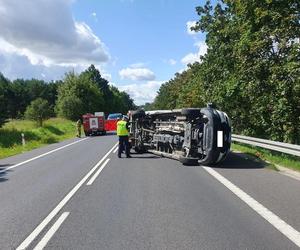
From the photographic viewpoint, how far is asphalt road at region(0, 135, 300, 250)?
5977mm

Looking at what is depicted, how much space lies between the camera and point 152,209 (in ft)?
25.9

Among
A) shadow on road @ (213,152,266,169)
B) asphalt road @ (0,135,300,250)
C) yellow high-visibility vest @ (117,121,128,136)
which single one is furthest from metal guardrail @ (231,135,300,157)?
yellow high-visibility vest @ (117,121,128,136)

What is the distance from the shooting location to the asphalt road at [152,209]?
5977 mm

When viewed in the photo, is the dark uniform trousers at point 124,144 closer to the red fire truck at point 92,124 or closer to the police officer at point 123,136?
the police officer at point 123,136

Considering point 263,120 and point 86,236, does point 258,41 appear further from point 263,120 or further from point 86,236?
point 86,236

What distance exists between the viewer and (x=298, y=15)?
19.7m

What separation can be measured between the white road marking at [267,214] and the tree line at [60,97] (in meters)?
29.4

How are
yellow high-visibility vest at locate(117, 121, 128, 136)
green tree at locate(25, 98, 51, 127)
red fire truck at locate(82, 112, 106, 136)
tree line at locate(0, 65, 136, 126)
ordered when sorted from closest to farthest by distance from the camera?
yellow high-visibility vest at locate(117, 121, 128, 136), red fire truck at locate(82, 112, 106, 136), green tree at locate(25, 98, 51, 127), tree line at locate(0, 65, 136, 126)

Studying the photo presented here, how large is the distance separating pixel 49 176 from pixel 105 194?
411 cm

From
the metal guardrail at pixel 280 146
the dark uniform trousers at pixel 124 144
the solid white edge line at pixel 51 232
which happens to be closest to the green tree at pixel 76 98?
the dark uniform trousers at pixel 124 144

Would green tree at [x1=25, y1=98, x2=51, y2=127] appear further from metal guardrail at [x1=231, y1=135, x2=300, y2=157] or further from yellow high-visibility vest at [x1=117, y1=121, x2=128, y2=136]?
metal guardrail at [x1=231, y1=135, x2=300, y2=157]

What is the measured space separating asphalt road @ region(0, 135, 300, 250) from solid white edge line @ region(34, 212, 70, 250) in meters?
0.01

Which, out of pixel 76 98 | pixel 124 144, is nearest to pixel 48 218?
pixel 124 144

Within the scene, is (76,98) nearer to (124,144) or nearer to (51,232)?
(124,144)
